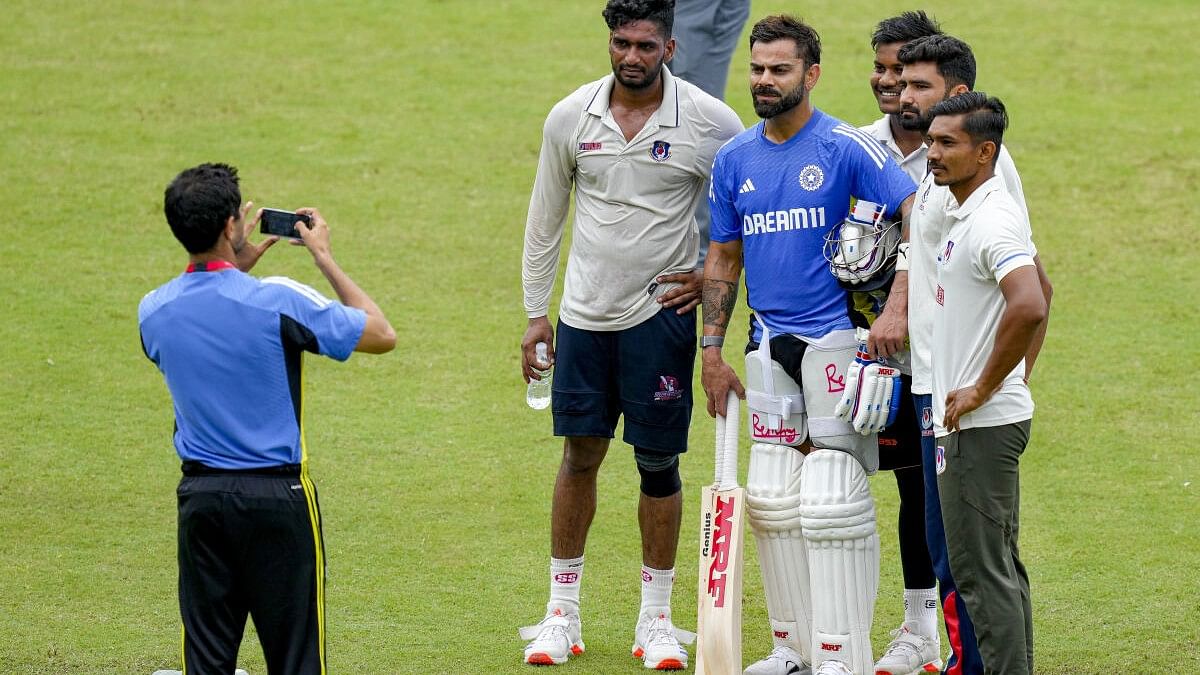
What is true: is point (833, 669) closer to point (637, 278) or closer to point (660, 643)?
point (660, 643)

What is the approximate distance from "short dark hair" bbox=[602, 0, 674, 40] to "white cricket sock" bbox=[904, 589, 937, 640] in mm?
2098

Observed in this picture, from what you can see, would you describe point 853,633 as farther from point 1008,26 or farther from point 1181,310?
point 1008,26

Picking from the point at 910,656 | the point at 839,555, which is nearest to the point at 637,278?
the point at 839,555

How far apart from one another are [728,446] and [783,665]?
2.44 ft

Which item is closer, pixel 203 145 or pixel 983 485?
pixel 983 485

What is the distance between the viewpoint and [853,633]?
16.4ft

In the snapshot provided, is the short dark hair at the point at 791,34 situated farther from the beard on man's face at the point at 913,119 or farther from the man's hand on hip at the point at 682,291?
the man's hand on hip at the point at 682,291

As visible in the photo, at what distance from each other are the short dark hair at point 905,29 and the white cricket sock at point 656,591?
1.99 m

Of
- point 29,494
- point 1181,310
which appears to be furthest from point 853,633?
point 1181,310

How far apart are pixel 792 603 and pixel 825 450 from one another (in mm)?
538

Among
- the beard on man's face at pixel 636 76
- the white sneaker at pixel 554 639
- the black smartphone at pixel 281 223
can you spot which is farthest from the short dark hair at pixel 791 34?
the white sneaker at pixel 554 639

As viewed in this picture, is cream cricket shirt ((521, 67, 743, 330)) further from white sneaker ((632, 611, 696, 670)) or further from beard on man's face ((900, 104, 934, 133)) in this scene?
white sneaker ((632, 611, 696, 670))

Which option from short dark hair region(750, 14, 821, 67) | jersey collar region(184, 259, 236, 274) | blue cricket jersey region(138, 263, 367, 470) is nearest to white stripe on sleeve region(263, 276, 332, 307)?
blue cricket jersey region(138, 263, 367, 470)

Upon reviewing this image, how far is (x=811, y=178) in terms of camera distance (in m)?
5.07
